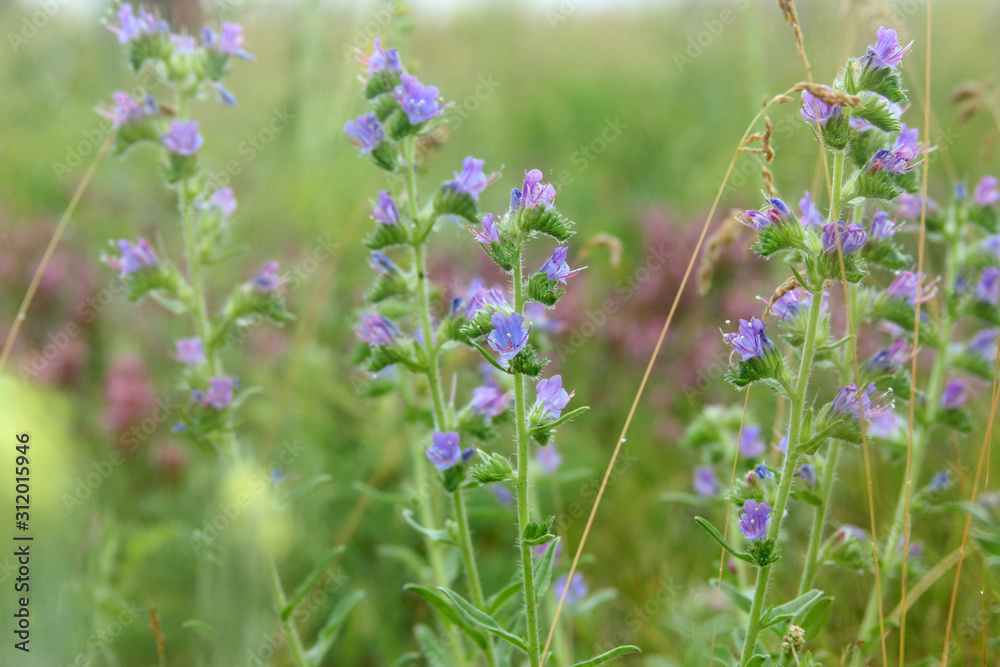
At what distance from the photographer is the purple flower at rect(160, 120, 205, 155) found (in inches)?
101

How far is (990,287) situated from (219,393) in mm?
2460

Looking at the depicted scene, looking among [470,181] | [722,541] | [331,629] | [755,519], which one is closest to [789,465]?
[755,519]

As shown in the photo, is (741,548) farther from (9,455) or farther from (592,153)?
(592,153)

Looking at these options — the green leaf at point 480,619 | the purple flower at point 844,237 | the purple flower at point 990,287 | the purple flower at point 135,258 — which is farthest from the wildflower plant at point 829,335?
the purple flower at point 135,258

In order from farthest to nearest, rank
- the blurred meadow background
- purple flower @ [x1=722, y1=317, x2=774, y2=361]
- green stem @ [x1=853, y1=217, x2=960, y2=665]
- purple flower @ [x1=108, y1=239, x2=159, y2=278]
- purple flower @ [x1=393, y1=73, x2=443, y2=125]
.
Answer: the blurred meadow background → purple flower @ [x1=108, y1=239, x2=159, y2=278] → green stem @ [x1=853, y1=217, x2=960, y2=665] → purple flower @ [x1=393, y1=73, x2=443, y2=125] → purple flower @ [x1=722, y1=317, x2=774, y2=361]

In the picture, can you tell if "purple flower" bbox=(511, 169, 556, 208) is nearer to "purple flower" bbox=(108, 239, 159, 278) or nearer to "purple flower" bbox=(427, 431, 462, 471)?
"purple flower" bbox=(427, 431, 462, 471)

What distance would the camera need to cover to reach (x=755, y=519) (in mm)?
1806

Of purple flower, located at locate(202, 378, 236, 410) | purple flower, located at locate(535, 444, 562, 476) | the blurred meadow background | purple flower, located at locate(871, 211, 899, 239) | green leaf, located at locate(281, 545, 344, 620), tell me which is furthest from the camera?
purple flower, located at locate(535, 444, 562, 476)

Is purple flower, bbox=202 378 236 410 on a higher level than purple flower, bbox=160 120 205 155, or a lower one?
lower

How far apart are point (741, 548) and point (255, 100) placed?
23.9ft

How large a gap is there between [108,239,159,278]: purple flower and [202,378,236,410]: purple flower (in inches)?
19.0

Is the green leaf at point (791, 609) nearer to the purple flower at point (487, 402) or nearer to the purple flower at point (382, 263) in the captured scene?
the purple flower at point (487, 402)

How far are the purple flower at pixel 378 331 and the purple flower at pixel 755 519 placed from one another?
1.01 m

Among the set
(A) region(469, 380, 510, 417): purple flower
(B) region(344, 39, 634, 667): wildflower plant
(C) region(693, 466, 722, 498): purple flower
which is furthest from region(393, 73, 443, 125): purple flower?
(C) region(693, 466, 722, 498): purple flower
